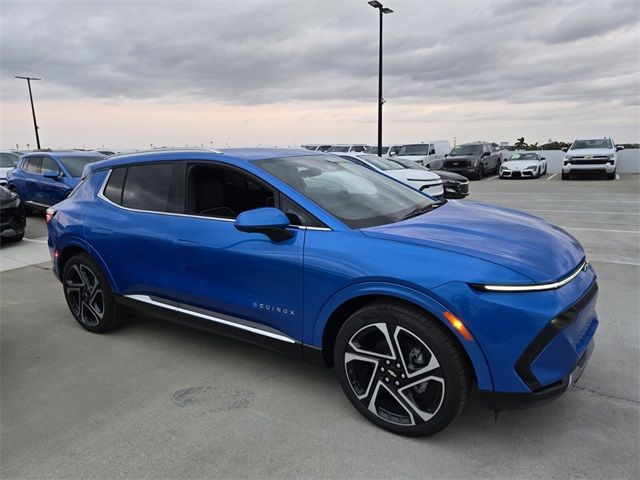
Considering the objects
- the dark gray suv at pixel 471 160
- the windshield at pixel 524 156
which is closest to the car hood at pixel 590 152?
the windshield at pixel 524 156

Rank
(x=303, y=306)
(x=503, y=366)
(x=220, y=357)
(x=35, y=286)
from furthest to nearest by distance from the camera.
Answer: (x=35, y=286), (x=220, y=357), (x=303, y=306), (x=503, y=366)

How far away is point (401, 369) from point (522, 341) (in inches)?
25.5

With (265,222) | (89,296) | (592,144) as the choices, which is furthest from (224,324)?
(592,144)

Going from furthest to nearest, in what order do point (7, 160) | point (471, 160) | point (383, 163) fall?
point (471, 160)
point (7, 160)
point (383, 163)

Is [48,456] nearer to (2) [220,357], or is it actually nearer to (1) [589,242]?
(2) [220,357]

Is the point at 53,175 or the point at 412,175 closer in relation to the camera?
the point at 53,175

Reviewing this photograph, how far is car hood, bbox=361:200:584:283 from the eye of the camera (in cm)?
243

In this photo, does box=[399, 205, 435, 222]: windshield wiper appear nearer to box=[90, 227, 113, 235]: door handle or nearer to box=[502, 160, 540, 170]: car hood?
box=[90, 227, 113, 235]: door handle

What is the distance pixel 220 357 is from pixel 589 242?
20.9 feet

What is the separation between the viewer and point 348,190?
340cm

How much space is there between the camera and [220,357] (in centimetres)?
373

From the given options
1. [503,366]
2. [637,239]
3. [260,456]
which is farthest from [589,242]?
[260,456]

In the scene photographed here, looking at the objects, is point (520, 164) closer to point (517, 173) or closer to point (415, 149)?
point (517, 173)

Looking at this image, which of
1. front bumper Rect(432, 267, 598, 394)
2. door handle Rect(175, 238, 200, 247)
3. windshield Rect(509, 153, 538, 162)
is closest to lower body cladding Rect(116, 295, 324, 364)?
door handle Rect(175, 238, 200, 247)
